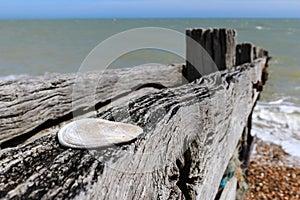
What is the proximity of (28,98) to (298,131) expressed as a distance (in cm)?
735

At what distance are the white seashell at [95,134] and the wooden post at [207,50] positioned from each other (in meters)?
2.14

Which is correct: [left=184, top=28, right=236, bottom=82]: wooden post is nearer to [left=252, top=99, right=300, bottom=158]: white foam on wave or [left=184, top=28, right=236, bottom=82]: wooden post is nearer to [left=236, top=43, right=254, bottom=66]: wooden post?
[left=236, top=43, right=254, bottom=66]: wooden post

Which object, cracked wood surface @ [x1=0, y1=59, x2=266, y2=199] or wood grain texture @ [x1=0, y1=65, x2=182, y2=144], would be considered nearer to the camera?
cracked wood surface @ [x1=0, y1=59, x2=266, y2=199]

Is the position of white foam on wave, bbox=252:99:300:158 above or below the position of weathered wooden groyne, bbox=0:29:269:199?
below

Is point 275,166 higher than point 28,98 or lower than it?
lower

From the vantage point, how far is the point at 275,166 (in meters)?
5.60

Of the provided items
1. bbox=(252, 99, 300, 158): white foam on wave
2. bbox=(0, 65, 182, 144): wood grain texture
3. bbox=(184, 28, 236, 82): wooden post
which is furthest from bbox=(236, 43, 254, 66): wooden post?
bbox=(252, 99, 300, 158): white foam on wave

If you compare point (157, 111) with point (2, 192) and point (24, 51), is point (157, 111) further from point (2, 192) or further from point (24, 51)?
point (24, 51)

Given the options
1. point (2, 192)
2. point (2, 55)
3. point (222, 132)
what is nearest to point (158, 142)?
point (2, 192)

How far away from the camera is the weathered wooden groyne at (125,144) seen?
636 mm

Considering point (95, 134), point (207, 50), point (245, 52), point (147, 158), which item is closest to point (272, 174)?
point (245, 52)

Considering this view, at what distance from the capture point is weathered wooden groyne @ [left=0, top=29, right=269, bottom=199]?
2.09 feet

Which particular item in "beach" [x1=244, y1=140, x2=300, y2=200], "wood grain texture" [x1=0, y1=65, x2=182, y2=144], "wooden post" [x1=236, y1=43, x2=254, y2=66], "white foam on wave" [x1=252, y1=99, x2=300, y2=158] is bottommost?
"white foam on wave" [x1=252, y1=99, x2=300, y2=158]

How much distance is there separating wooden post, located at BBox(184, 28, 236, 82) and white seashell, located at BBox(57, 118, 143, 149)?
2.14 metres
